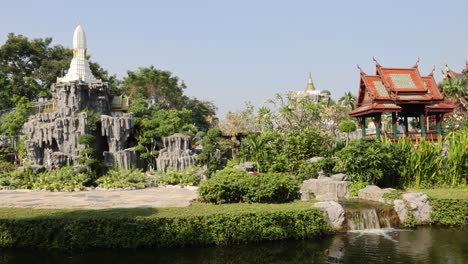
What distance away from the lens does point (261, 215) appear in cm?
1114

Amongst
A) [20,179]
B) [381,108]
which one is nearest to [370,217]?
[381,108]

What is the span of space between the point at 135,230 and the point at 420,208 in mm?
8843

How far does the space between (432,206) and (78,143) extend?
1968cm

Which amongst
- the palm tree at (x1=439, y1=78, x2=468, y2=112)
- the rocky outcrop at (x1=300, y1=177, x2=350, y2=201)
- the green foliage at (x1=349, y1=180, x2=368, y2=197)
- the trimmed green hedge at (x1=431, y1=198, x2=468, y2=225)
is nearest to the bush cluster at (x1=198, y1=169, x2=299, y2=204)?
the rocky outcrop at (x1=300, y1=177, x2=350, y2=201)

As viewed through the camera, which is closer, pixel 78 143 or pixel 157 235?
pixel 157 235

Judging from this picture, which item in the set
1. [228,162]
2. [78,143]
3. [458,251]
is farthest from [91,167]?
[458,251]

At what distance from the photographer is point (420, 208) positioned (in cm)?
1336

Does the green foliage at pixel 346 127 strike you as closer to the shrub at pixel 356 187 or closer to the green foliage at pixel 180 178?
the green foliage at pixel 180 178

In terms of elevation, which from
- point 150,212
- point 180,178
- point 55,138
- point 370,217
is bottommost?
point 370,217

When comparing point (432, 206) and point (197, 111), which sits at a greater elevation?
point (197, 111)

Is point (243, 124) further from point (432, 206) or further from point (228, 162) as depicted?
point (432, 206)

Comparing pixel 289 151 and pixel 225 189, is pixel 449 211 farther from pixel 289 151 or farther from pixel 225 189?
pixel 289 151

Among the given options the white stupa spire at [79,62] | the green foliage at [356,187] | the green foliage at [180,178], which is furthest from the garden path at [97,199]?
the white stupa spire at [79,62]

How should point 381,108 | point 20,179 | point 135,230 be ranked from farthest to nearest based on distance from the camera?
point 381,108
point 20,179
point 135,230
